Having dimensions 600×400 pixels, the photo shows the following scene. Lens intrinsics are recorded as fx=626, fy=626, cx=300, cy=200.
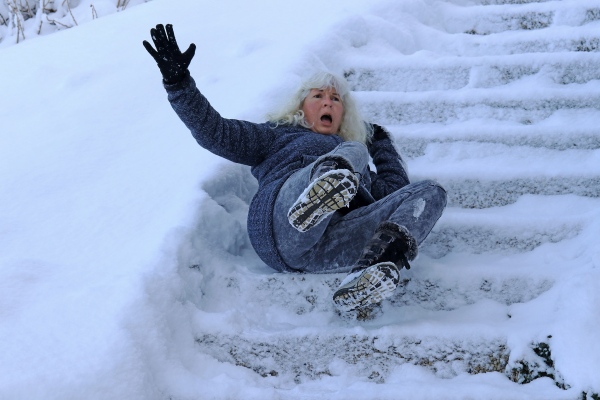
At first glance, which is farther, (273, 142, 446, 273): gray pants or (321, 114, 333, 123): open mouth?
(321, 114, 333, 123): open mouth

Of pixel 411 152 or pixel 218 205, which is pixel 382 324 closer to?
pixel 218 205

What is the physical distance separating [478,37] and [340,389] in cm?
214

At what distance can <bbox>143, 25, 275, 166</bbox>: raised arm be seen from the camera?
174 centimetres

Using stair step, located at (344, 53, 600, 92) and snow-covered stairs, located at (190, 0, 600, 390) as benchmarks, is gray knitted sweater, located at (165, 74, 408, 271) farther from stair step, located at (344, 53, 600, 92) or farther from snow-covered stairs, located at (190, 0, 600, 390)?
stair step, located at (344, 53, 600, 92)

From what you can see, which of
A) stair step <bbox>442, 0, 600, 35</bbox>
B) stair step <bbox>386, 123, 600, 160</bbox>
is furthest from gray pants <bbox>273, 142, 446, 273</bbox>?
stair step <bbox>442, 0, 600, 35</bbox>

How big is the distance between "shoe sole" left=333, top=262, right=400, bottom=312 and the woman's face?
0.82 m

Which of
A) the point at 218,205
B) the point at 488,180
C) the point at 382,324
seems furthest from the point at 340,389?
the point at 488,180

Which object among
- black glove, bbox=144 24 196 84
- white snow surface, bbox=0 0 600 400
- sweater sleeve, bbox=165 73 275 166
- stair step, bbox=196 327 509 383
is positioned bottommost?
stair step, bbox=196 327 509 383

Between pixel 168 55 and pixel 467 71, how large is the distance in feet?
4.97

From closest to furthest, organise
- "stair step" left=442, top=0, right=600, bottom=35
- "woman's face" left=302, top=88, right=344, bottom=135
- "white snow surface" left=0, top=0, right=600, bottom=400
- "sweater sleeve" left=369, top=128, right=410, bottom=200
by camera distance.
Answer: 1. "white snow surface" left=0, top=0, right=600, bottom=400
2. "sweater sleeve" left=369, top=128, right=410, bottom=200
3. "woman's face" left=302, top=88, right=344, bottom=135
4. "stair step" left=442, top=0, right=600, bottom=35

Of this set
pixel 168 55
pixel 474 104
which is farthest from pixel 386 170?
pixel 168 55

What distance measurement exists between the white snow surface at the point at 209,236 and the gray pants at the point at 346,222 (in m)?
0.07

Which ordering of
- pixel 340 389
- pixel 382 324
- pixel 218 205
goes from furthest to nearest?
1. pixel 218 205
2. pixel 382 324
3. pixel 340 389

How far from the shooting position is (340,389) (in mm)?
1542
